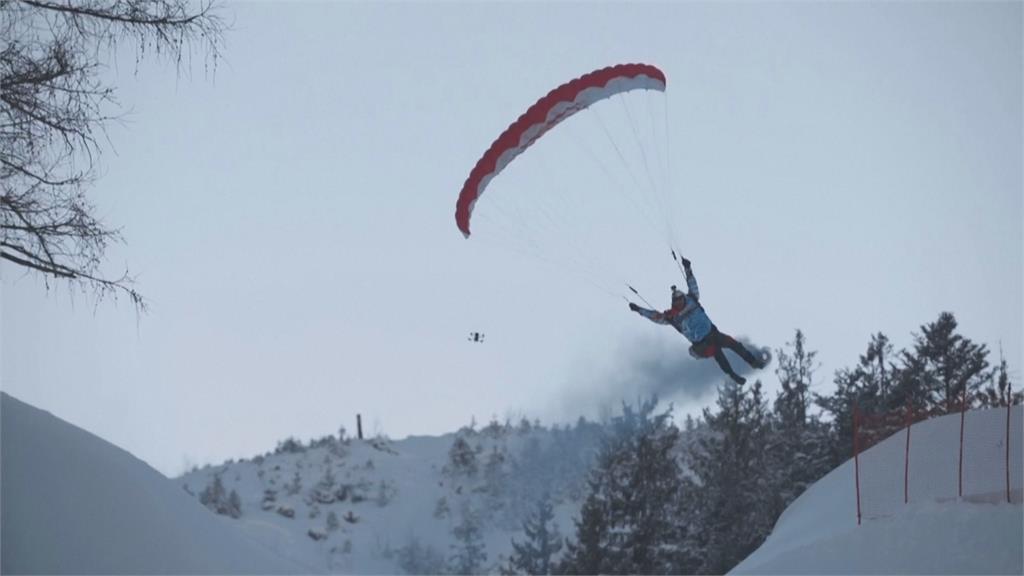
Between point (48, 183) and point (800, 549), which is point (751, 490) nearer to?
point (800, 549)

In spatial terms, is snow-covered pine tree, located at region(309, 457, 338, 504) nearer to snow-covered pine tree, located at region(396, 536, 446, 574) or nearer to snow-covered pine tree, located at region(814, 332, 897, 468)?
snow-covered pine tree, located at region(396, 536, 446, 574)

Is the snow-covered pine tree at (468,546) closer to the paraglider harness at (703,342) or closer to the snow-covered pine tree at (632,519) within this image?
the snow-covered pine tree at (632,519)

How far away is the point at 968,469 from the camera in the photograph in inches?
622

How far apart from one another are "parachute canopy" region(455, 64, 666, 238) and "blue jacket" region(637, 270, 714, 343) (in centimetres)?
328

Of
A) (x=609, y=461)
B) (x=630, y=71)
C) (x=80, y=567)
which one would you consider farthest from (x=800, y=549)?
(x=609, y=461)

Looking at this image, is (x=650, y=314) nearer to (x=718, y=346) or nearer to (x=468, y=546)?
(x=718, y=346)

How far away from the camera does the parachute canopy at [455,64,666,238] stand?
55.3ft

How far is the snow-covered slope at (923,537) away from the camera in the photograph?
549 inches

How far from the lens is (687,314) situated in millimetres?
16375

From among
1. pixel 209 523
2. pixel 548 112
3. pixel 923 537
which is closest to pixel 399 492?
pixel 548 112

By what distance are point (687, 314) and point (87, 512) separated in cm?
938

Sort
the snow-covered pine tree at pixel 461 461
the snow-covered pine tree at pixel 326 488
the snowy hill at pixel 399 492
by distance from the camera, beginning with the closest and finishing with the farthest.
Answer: the snowy hill at pixel 399 492
the snow-covered pine tree at pixel 326 488
the snow-covered pine tree at pixel 461 461

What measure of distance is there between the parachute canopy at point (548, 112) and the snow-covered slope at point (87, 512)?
6.74 meters

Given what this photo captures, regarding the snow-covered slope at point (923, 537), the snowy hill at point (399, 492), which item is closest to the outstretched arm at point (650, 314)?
the snow-covered slope at point (923, 537)
